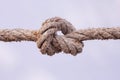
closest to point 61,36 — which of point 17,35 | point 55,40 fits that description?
point 55,40

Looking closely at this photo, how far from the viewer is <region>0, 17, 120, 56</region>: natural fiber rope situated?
3.20 meters

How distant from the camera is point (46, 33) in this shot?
10.5 ft

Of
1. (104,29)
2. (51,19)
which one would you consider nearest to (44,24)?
(51,19)

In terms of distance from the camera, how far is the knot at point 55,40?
3197 millimetres

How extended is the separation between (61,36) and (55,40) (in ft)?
0.14

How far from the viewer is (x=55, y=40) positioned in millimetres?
3223

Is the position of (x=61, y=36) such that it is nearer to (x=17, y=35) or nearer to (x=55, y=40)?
(x=55, y=40)

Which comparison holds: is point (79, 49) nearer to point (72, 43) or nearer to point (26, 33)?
point (72, 43)

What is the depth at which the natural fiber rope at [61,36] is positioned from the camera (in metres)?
3.20

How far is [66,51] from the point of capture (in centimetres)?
318

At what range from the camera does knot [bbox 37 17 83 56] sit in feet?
10.5

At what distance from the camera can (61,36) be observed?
3.25m

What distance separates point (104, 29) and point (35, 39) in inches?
13.0

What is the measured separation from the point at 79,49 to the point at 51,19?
0.20 metres
